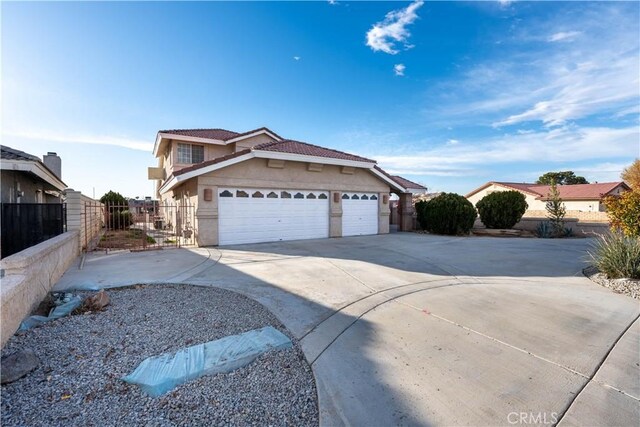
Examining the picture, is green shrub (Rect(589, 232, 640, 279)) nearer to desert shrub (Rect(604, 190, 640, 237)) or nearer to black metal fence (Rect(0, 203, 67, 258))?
desert shrub (Rect(604, 190, 640, 237))

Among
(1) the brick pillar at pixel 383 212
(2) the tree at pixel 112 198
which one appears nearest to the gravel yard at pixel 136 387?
(1) the brick pillar at pixel 383 212

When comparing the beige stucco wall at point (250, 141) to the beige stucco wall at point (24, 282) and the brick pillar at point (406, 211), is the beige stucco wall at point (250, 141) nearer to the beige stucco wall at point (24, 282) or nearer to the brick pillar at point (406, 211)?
the brick pillar at point (406, 211)

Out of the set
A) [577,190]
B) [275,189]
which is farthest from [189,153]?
[577,190]

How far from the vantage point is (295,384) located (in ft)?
10.3

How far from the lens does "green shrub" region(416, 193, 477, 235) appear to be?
16672mm

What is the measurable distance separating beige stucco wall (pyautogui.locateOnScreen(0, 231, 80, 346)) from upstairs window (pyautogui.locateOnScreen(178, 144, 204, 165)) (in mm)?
12396

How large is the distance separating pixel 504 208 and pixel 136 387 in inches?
797

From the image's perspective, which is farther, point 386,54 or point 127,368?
point 386,54

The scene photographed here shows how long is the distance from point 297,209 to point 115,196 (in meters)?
16.1

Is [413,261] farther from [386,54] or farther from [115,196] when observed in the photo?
[115,196]

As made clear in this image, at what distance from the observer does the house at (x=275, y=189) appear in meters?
11.9

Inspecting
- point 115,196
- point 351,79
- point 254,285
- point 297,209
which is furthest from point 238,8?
point 115,196

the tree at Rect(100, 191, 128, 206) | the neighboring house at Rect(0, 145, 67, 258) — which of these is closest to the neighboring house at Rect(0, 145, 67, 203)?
the neighboring house at Rect(0, 145, 67, 258)

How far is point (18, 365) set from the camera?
3117 millimetres
